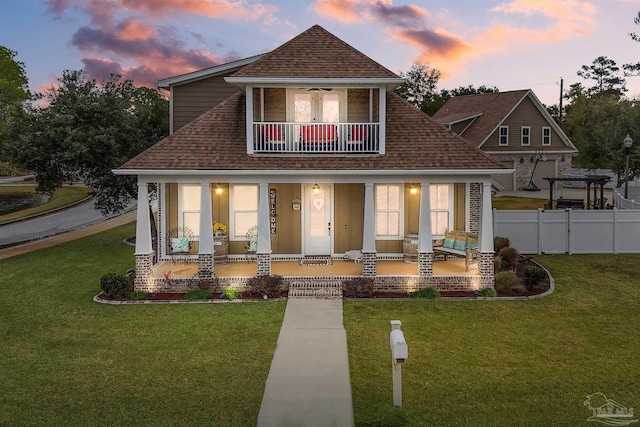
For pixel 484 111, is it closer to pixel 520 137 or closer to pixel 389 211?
pixel 520 137

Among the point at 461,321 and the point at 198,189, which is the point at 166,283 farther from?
the point at 461,321

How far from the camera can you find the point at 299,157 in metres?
15.0

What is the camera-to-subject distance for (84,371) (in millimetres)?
8977

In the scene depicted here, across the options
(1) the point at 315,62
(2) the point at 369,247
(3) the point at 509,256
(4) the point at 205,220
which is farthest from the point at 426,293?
(1) the point at 315,62

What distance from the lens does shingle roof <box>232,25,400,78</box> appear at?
14.6 meters

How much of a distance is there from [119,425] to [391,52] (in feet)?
103

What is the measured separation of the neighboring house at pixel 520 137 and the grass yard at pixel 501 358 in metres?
24.9

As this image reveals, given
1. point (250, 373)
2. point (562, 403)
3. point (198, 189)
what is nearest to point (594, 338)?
point (562, 403)

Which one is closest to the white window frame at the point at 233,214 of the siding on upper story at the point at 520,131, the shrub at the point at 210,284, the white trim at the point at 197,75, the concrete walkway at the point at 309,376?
the shrub at the point at 210,284

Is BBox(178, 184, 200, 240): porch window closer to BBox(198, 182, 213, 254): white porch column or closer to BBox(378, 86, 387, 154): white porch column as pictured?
BBox(198, 182, 213, 254): white porch column

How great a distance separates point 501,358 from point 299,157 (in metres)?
8.05

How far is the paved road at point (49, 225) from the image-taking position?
26547 millimetres

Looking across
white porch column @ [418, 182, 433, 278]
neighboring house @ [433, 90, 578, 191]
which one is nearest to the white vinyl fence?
white porch column @ [418, 182, 433, 278]

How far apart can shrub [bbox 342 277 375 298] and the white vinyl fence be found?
7.78 m
